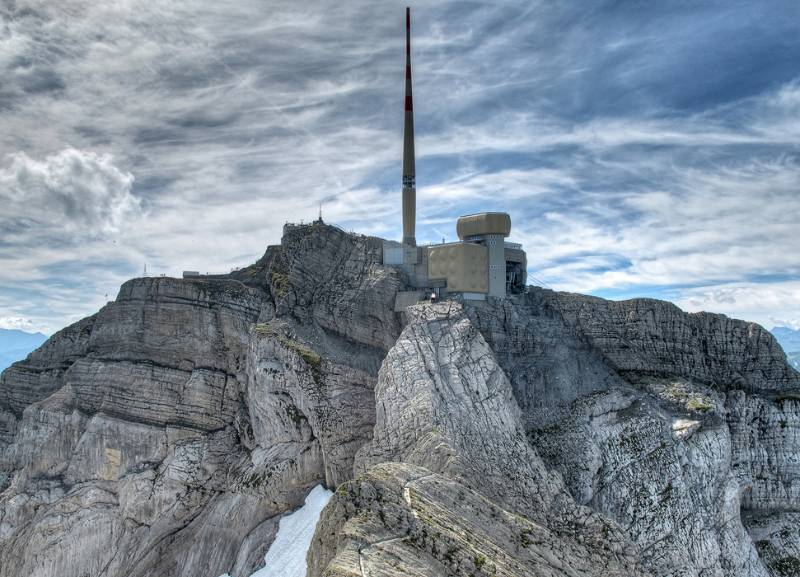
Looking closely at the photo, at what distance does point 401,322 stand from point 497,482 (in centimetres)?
3052

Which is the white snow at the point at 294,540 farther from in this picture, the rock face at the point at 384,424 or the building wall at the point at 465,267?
the building wall at the point at 465,267

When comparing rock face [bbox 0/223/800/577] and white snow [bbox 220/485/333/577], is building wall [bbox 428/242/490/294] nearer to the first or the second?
rock face [bbox 0/223/800/577]

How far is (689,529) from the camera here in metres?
55.9

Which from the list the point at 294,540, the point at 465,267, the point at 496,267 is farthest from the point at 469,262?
the point at 294,540

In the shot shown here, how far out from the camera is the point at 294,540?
2403 inches

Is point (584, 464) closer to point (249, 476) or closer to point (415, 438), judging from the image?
point (415, 438)

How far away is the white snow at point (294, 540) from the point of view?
2286 inches

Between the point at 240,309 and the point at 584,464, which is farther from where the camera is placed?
the point at 240,309

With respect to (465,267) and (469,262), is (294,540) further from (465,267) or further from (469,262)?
(469,262)

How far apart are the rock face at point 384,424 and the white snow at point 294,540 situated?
150 cm

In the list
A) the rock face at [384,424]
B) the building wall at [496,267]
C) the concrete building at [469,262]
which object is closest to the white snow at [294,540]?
the rock face at [384,424]

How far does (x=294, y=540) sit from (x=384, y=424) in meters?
16.9

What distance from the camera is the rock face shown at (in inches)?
2057

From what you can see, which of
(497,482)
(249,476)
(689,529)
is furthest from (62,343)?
(689,529)
